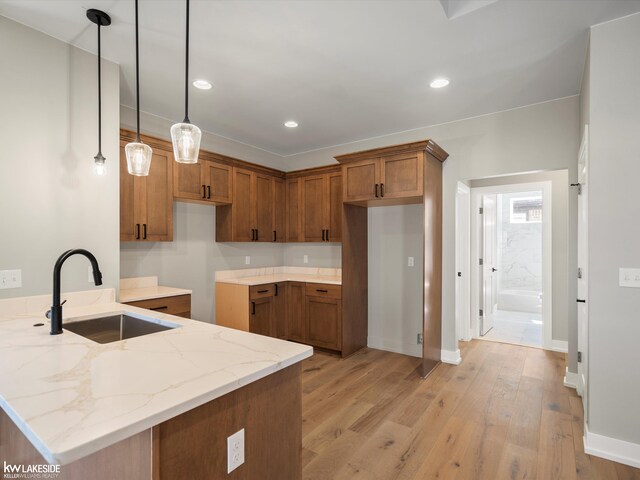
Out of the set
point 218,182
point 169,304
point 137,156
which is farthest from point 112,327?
point 218,182

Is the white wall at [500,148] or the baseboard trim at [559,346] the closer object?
the white wall at [500,148]

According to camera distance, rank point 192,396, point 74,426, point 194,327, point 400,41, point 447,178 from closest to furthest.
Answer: point 74,426
point 192,396
point 194,327
point 400,41
point 447,178

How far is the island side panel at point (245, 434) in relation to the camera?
0.94m

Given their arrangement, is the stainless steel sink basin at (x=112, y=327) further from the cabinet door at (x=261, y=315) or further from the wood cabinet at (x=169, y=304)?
the cabinet door at (x=261, y=315)

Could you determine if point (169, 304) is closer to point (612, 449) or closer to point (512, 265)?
point (612, 449)

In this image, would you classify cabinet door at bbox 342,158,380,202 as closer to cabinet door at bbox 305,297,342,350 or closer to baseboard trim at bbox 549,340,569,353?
cabinet door at bbox 305,297,342,350

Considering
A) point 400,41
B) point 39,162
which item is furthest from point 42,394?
point 400,41

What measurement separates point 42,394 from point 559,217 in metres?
5.04

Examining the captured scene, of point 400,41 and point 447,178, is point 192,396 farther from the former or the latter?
point 447,178

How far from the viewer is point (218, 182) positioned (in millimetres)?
3941

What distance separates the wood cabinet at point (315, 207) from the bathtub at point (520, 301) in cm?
486

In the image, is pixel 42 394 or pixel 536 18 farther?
pixel 536 18

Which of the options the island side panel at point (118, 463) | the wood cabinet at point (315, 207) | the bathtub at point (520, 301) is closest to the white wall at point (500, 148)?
the wood cabinet at point (315, 207)

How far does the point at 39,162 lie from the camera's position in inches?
87.8
